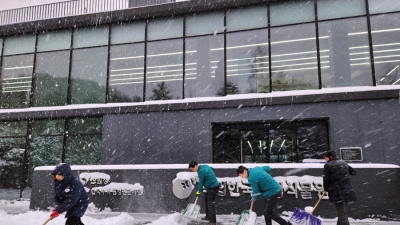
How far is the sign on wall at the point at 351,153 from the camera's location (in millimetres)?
11062

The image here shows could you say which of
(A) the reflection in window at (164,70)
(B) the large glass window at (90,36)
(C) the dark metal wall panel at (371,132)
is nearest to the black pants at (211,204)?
(C) the dark metal wall panel at (371,132)

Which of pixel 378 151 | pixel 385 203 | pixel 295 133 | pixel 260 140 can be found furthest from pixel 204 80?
pixel 385 203

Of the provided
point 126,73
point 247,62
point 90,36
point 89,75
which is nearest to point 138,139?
point 126,73

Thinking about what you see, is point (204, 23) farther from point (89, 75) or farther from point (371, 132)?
point (371, 132)

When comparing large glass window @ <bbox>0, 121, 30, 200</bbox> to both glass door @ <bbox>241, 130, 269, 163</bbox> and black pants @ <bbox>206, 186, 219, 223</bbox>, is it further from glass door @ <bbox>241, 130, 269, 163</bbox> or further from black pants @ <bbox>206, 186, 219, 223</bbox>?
black pants @ <bbox>206, 186, 219, 223</bbox>

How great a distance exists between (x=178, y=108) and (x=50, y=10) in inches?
404

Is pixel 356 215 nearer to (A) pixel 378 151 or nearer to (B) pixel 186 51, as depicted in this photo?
(A) pixel 378 151

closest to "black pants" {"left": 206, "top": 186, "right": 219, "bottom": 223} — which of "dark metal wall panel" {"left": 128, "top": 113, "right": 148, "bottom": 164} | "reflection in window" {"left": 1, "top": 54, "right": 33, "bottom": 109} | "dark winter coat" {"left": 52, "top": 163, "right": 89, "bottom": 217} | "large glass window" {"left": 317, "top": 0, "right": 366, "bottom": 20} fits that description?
"dark winter coat" {"left": 52, "top": 163, "right": 89, "bottom": 217}

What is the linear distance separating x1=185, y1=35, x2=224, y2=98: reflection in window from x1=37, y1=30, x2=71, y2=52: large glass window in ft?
21.8

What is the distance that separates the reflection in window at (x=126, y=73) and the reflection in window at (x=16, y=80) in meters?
5.00

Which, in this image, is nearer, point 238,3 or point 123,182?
point 123,182

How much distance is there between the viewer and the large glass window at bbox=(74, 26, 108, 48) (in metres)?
15.8

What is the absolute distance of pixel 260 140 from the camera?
1260cm

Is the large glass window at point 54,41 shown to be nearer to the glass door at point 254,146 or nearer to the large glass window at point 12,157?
the large glass window at point 12,157
